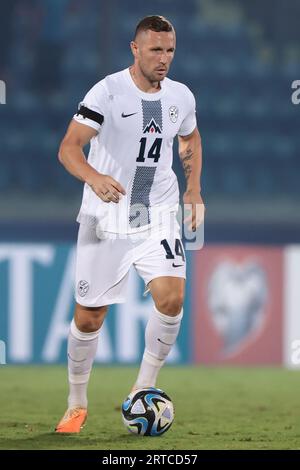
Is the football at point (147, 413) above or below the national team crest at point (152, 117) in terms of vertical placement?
below

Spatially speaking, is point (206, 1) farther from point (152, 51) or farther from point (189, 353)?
point (152, 51)

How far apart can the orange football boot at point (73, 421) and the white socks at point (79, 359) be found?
0.03 metres

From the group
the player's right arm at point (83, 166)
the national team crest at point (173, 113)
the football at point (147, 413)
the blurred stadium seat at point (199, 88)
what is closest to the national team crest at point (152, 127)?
the national team crest at point (173, 113)

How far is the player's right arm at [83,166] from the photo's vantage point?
457 centimetres

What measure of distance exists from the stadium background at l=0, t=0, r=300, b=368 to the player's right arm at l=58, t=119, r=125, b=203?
9.81 feet

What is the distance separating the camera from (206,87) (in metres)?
11.2

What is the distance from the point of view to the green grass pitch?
4832 mm

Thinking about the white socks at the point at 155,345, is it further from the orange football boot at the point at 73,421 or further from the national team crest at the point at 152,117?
the national team crest at the point at 152,117

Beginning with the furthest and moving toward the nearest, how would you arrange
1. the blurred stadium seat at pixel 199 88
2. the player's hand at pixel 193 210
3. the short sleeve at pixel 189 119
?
the blurred stadium seat at pixel 199 88
the short sleeve at pixel 189 119
the player's hand at pixel 193 210

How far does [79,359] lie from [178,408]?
1.19 meters

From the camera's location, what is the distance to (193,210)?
5.16m

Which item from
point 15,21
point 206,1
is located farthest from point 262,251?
point 206,1

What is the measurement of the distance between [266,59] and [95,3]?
190 cm

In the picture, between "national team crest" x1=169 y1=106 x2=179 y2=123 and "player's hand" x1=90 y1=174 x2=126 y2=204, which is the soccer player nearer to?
"national team crest" x1=169 y1=106 x2=179 y2=123
